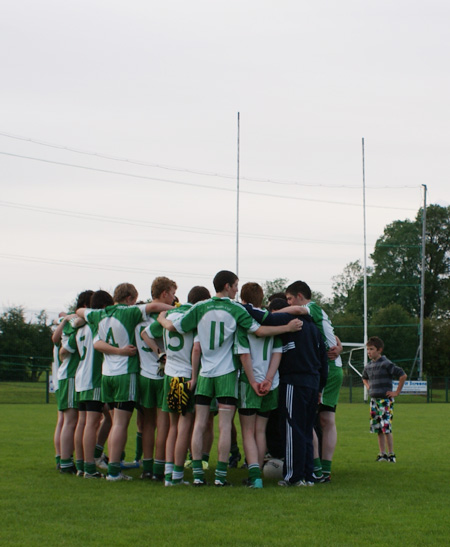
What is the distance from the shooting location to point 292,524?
21.5ft

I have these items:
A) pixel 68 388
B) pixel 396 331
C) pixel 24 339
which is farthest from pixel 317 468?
pixel 396 331

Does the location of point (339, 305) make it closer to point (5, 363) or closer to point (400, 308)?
point (400, 308)

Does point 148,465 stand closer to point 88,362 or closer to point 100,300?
point 88,362

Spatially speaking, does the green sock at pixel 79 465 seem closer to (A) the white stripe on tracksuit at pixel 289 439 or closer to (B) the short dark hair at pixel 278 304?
(A) the white stripe on tracksuit at pixel 289 439

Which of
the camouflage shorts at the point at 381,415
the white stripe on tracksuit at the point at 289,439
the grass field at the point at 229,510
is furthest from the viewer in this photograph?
the camouflage shorts at the point at 381,415

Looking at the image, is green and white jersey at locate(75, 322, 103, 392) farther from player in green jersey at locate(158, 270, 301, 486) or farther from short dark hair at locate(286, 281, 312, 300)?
short dark hair at locate(286, 281, 312, 300)

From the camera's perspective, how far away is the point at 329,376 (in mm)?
9500

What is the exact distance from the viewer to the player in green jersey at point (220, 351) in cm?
851

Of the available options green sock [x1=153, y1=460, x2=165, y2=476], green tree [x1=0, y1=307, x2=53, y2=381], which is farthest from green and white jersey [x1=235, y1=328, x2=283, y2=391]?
green tree [x1=0, y1=307, x2=53, y2=381]

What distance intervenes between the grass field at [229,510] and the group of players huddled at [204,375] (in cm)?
38

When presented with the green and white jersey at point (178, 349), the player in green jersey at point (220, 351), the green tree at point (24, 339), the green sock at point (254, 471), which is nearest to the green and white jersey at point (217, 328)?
the player in green jersey at point (220, 351)

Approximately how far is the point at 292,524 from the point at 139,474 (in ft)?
12.2

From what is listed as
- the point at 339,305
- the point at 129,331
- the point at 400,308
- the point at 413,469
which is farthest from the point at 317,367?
the point at 339,305

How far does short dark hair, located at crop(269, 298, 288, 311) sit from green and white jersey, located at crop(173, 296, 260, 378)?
125 centimetres
